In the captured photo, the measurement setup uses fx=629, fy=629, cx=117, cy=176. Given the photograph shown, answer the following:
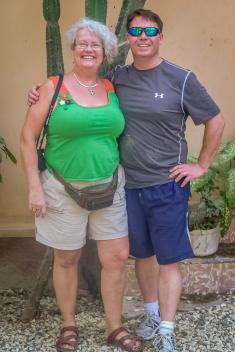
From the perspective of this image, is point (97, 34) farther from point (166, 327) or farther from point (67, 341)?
point (67, 341)

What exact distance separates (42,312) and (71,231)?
3.64 feet

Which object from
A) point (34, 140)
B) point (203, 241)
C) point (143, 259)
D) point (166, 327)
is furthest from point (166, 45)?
point (166, 327)

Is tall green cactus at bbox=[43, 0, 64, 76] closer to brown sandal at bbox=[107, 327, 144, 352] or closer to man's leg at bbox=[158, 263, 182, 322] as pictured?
man's leg at bbox=[158, 263, 182, 322]

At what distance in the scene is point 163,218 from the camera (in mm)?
3539

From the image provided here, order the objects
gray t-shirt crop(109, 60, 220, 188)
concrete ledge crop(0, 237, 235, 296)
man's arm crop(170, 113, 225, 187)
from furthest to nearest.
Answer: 1. concrete ledge crop(0, 237, 235, 296)
2. man's arm crop(170, 113, 225, 187)
3. gray t-shirt crop(109, 60, 220, 188)

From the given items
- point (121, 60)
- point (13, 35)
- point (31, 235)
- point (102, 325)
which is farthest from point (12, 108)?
point (102, 325)

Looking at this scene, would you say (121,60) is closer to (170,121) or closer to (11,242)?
(170,121)

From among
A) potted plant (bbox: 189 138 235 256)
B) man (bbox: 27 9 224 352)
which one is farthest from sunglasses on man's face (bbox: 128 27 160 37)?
potted plant (bbox: 189 138 235 256)

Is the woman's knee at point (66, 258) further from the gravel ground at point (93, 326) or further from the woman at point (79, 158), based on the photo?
the gravel ground at point (93, 326)

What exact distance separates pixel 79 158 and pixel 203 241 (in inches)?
66.2

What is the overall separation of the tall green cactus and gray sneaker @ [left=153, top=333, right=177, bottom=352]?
1769 millimetres

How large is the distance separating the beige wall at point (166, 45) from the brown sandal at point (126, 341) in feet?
6.95

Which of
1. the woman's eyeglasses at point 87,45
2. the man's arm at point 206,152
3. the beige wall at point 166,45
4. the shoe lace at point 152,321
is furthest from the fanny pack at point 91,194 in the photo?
the beige wall at point 166,45

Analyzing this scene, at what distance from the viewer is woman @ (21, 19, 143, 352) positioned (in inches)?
131
